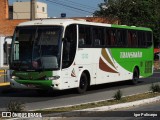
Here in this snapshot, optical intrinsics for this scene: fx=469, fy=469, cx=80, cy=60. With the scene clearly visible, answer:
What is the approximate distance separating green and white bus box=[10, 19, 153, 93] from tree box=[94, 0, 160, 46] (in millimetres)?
31389

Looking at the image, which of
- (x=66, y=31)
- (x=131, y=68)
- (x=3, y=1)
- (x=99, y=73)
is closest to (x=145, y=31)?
(x=131, y=68)

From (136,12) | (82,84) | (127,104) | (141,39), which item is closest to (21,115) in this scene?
(127,104)

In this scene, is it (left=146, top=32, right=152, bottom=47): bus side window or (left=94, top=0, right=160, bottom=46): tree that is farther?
(left=94, top=0, right=160, bottom=46): tree

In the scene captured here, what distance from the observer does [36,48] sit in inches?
762

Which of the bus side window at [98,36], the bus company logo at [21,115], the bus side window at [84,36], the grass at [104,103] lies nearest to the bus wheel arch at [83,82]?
the bus side window at [84,36]

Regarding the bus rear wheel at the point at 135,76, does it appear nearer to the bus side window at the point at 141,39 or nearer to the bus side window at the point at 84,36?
the bus side window at the point at 141,39

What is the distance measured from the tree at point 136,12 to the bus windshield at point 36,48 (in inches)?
1382

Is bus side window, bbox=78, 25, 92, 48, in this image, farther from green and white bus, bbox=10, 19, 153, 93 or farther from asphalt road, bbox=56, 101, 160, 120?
asphalt road, bbox=56, 101, 160, 120

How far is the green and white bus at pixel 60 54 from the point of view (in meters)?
19.2

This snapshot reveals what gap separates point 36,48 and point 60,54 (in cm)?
104

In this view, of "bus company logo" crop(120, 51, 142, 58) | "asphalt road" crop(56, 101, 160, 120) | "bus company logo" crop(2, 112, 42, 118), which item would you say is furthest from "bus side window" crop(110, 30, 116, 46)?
"bus company logo" crop(2, 112, 42, 118)

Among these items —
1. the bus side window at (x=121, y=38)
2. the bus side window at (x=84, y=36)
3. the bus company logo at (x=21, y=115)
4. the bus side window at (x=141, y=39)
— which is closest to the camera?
the bus company logo at (x=21, y=115)

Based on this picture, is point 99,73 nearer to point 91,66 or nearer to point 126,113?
point 91,66

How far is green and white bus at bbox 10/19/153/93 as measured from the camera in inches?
756
